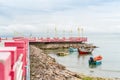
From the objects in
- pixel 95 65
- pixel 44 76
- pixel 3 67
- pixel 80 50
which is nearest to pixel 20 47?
pixel 3 67

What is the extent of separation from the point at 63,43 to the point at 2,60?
68.3 m

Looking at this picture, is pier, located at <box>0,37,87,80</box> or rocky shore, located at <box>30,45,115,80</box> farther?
rocky shore, located at <box>30,45,115,80</box>

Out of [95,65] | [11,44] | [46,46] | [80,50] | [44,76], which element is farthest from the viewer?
[46,46]

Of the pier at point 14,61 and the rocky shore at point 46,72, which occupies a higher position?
the pier at point 14,61

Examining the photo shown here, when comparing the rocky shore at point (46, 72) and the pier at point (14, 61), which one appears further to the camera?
the rocky shore at point (46, 72)

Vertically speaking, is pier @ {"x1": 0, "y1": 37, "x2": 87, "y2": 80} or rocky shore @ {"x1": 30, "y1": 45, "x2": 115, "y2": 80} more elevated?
pier @ {"x1": 0, "y1": 37, "x2": 87, "y2": 80}

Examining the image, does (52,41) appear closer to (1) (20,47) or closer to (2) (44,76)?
(2) (44,76)

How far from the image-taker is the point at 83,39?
7175 cm

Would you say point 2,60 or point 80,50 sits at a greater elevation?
point 2,60

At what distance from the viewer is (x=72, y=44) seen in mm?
71188

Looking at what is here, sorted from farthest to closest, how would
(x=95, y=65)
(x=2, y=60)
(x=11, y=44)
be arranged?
(x=95, y=65)
(x=11, y=44)
(x=2, y=60)

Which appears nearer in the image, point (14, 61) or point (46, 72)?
point (14, 61)

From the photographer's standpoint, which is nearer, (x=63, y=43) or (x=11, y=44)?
(x=11, y=44)

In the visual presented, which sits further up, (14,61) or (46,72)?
(14,61)
